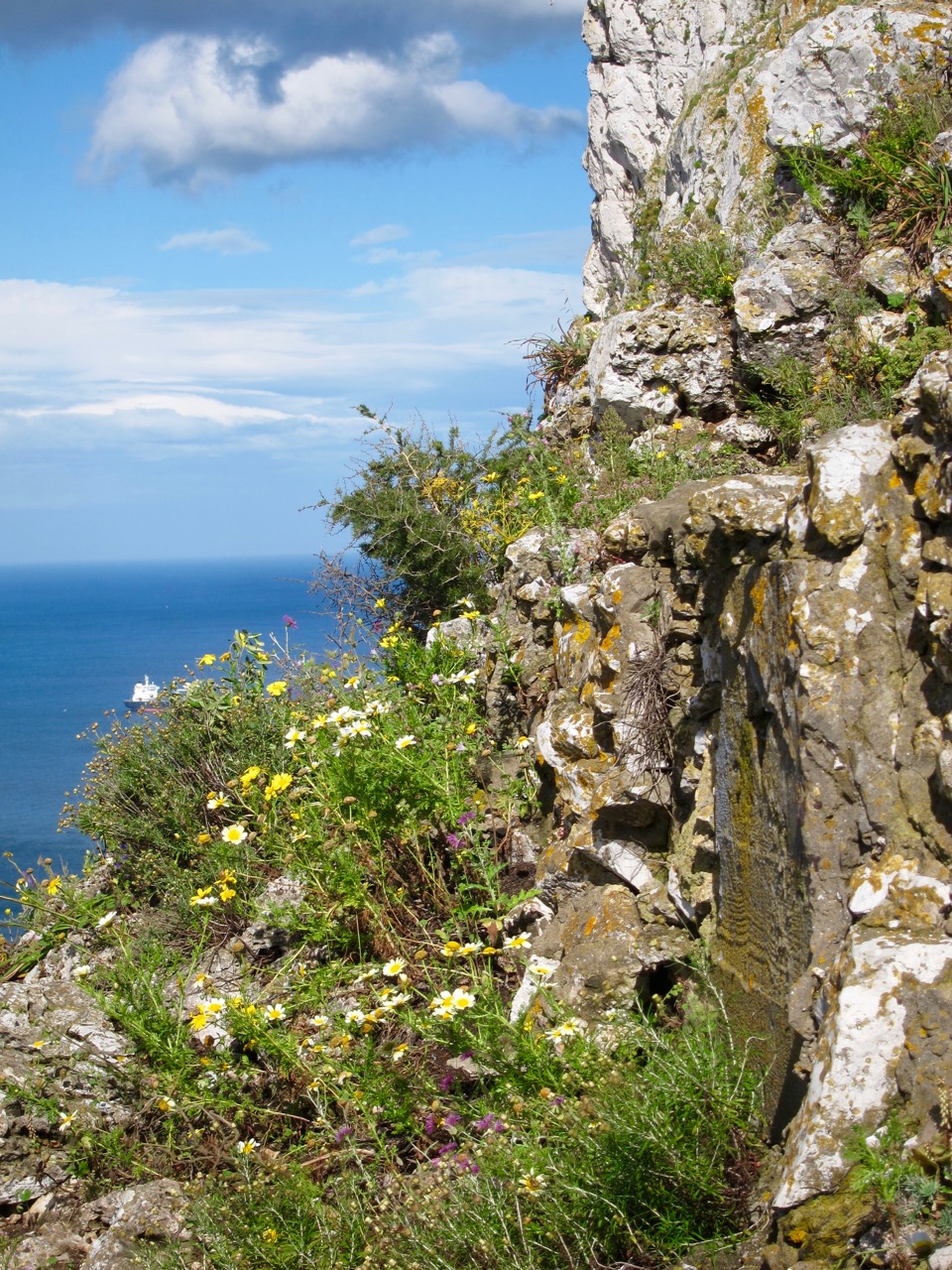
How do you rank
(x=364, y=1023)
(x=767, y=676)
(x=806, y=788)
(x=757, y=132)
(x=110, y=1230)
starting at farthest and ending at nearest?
(x=757, y=132) < (x=364, y=1023) < (x=110, y=1230) < (x=767, y=676) < (x=806, y=788)

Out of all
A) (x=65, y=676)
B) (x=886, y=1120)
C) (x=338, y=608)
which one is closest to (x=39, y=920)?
(x=338, y=608)

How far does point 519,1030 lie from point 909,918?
5.80 feet

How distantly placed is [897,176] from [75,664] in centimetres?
8459

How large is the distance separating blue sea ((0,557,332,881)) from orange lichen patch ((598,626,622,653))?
3.68 m

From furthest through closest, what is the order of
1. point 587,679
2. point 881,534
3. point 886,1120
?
point 587,679
point 881,534
point 886,1120

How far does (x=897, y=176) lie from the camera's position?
7781 millimetres

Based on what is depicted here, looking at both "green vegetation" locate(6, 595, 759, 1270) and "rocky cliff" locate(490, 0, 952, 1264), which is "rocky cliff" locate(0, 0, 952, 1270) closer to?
"rocky cliff" locate(490, 0, 952, 1264)

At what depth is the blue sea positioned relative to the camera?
102 ft

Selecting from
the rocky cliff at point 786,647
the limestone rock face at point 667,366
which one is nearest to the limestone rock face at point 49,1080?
the rocky cliff at point 786,647

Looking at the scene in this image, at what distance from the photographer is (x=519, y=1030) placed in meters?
4.19

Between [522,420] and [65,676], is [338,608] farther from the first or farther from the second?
[65,676]

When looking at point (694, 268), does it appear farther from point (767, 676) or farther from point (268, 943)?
point (268, 943)

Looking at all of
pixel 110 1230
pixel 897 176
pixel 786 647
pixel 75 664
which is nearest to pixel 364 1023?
pixel 110 1230

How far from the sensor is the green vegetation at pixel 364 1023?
3.39 meters
